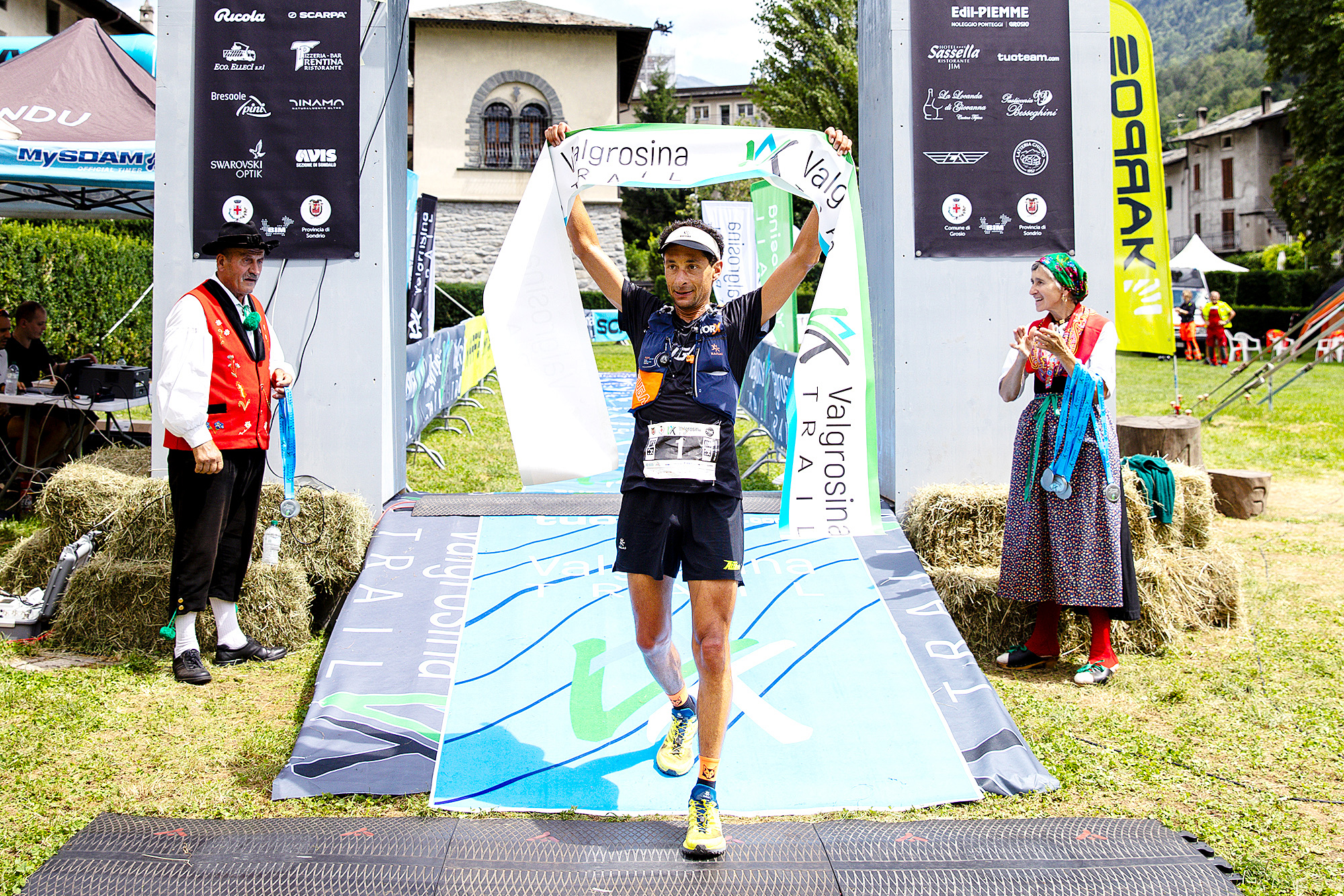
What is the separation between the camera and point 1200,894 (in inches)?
119

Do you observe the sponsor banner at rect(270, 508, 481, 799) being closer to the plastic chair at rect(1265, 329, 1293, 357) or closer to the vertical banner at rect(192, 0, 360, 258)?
the vertical banner at rect(192, 0, 360, 258)

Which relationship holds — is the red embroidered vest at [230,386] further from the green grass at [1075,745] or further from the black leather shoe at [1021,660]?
the black leather shoe at [1021,660]

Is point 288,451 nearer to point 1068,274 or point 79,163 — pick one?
point 1068,274

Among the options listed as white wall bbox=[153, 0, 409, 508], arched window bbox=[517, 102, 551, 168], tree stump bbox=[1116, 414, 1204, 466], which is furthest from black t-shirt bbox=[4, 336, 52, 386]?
arched window bbox=[517, 102, 551, 168]

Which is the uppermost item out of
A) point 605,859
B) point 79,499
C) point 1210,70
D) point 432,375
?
point 1210,70

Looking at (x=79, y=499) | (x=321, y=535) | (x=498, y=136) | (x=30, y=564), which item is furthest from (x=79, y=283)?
(x=498, y=136)

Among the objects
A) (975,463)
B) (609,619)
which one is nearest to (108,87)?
(609,619)

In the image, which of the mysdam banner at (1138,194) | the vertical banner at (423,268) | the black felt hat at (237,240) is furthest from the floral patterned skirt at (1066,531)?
the vertical banner at (423,268)

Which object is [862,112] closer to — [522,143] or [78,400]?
[78,400]

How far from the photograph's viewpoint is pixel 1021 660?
5016mm

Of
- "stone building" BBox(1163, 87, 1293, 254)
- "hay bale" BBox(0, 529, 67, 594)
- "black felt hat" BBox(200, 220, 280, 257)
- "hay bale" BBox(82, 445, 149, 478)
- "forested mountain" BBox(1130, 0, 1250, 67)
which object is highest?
"forested mountain" BBox(1130, 0, 1250, 67)

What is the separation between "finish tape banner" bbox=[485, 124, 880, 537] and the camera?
4.45 m

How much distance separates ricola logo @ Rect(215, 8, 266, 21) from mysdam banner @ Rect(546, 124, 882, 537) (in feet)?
6.60

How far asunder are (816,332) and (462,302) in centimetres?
2816
